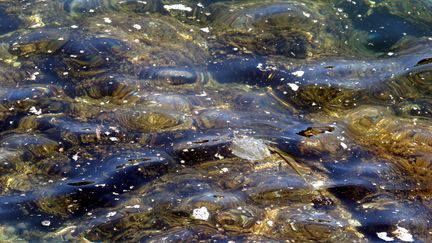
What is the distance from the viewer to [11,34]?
6152 mm

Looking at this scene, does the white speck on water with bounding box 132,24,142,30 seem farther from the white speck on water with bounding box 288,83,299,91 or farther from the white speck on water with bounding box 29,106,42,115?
the white speck on water with bounding box 288,83,299,91

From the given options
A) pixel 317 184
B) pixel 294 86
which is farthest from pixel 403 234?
pixel 294 86

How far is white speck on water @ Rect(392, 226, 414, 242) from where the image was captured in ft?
13.4

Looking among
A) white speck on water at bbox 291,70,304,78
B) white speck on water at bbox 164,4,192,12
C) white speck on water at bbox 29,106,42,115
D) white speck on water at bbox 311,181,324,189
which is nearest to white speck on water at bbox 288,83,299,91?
white speck on water at bbox 291,70,304,78

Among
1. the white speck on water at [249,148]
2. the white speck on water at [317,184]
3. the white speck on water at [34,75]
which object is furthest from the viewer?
the white speck on water at [34,75]

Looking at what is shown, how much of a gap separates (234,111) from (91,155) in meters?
1.32

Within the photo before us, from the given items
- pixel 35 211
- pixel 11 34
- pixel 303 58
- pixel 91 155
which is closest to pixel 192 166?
pixel 91 155

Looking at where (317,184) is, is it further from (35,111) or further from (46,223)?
(35,111)

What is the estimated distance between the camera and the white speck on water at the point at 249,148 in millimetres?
4750

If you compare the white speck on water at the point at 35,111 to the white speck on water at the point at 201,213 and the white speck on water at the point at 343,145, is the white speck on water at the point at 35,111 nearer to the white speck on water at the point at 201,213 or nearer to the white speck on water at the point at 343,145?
the white speck on water at the point at 201,213

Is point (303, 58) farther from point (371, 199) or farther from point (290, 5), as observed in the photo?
point (371, 199)

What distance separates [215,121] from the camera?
16.8 feet

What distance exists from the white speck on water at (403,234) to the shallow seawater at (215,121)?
1 centimetres

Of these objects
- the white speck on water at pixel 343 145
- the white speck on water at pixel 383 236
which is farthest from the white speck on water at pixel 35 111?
Answer: the white speck on water at pixel 383 236
